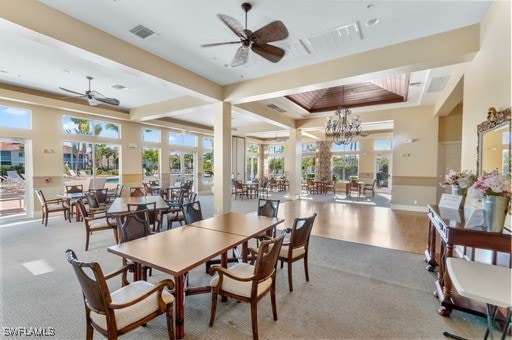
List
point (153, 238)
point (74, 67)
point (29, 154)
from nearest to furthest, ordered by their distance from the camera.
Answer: point (153, 238)
point (74, 67)
point (29, 154)

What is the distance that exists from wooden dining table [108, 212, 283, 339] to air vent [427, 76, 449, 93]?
505 centimetres

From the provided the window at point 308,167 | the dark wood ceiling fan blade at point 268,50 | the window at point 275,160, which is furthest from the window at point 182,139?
the dark wood ceiling fan blade at point 268,50

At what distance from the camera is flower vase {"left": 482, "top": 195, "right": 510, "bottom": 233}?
6.42ft

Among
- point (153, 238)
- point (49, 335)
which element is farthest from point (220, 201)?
point (49, 335)

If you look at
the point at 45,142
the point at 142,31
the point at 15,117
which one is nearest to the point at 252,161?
the point at 45,142

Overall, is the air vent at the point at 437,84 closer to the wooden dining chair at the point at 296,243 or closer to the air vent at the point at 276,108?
the air vent at the point at 276,108

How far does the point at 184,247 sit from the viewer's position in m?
2.14

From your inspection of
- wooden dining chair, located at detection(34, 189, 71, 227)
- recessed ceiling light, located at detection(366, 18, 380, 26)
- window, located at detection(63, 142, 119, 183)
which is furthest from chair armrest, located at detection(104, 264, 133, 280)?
window, located at detection(63, 142, 119, 183)

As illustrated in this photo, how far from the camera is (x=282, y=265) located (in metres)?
3.26

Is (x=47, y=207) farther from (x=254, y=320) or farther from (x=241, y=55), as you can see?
(x=254, y=320)

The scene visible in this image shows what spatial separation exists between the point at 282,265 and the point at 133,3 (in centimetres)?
399

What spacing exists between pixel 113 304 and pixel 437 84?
7153 mm

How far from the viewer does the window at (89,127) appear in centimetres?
703

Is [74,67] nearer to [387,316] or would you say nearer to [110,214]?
[110,214]
